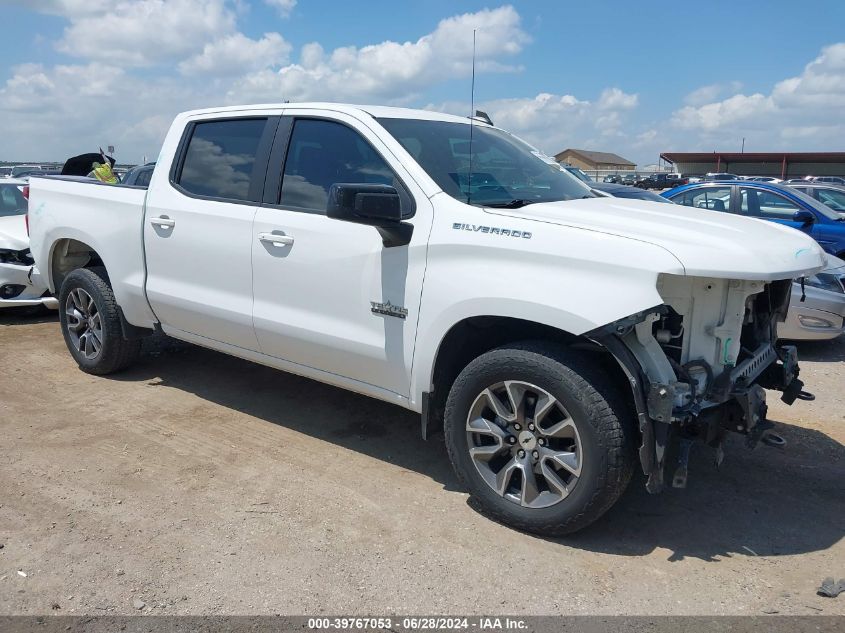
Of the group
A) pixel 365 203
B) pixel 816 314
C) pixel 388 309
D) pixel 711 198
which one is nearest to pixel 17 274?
pixel 388 309

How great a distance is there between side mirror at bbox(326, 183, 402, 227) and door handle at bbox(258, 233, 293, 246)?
61cm

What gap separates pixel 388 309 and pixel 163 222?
200 centimetres

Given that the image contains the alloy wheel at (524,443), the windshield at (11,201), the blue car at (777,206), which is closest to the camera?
the alloy wheel at (524,443)

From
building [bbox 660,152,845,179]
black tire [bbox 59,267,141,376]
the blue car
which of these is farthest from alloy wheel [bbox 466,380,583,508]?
building [bbox 660,152,845,179]

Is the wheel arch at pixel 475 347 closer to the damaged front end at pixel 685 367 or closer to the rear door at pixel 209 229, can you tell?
the damaged front end at pixel 685 367

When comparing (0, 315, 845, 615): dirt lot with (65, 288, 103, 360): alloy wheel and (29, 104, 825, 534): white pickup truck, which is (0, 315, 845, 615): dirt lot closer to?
(29, 104, 825, 534): white pickup truck

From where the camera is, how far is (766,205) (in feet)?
31.4

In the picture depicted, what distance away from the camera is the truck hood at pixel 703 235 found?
3.02 m

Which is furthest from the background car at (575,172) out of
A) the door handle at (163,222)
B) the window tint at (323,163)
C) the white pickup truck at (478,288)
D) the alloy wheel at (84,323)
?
the alloy wheel at (84,323)

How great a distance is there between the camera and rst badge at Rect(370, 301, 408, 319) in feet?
12.4

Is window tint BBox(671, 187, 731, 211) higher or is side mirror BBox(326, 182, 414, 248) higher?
side mirror BBox(326, 182, 414, 248)

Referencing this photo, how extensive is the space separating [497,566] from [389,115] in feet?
8.37

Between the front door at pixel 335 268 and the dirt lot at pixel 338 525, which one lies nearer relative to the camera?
the dirt lot at pixel 338 525

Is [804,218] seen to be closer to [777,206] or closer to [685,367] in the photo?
[777,206]
